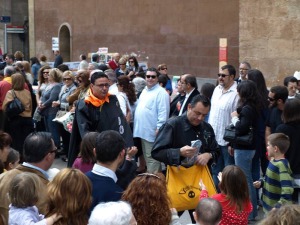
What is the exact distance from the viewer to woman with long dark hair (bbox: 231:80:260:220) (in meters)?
8.21

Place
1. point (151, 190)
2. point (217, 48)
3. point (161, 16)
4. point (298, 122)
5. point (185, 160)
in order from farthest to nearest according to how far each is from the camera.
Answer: point (161, 16), point (217, 48), point (298, 122), point (185, 160), point (151, 190)

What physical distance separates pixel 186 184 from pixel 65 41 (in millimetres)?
29064

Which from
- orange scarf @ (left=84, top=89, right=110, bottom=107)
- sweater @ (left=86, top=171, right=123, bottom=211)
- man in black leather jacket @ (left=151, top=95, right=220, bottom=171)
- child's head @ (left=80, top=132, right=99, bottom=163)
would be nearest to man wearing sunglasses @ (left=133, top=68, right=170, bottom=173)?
orange scarf @ (left=84, top=89, right=110, bottom=107)

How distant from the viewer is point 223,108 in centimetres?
902

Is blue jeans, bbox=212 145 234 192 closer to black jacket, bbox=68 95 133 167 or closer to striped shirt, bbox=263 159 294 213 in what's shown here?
black jacket, bbox=68 95 133 167

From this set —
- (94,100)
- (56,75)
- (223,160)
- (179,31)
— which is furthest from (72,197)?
(179,31)

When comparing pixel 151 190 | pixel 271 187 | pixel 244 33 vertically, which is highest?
pixel 244 33

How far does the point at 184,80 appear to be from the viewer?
32.3 feet

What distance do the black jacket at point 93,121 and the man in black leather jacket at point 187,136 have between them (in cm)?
96

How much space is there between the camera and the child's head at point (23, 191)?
472 centimetres

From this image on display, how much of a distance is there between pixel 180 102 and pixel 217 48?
581 inches

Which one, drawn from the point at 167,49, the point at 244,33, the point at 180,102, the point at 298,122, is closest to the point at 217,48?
the point at 167,49

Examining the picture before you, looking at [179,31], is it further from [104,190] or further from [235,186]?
[104,190]

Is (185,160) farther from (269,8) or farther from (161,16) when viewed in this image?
(161,16)
